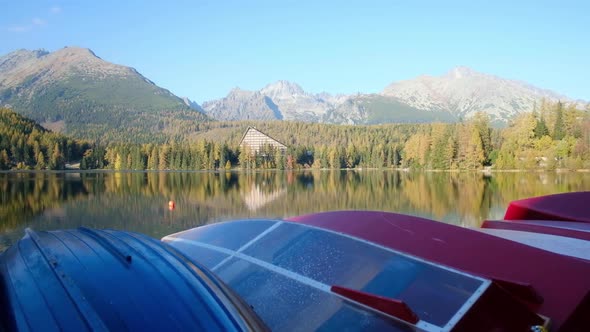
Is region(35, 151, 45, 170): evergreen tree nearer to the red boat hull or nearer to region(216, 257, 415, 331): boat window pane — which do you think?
the red boat hull

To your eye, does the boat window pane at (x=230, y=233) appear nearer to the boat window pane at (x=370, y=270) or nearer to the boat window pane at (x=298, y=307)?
the boat window pane at (x=370, y=270)

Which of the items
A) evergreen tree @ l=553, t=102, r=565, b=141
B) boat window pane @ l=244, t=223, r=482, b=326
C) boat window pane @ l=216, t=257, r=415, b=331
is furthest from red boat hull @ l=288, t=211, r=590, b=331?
evergreen tree @ l=553, t=102, r=565, b=141

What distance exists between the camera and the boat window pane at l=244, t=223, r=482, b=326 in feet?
10.9

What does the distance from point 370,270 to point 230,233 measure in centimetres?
143

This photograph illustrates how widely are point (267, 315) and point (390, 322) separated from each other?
0.81 m

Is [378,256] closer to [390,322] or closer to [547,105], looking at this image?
[390,322]

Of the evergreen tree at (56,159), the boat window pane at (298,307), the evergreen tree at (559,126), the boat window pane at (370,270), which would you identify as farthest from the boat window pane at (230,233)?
the evergreen tree at (56,159)

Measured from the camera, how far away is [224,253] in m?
3.99

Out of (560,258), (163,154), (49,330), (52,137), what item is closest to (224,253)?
(49,330)

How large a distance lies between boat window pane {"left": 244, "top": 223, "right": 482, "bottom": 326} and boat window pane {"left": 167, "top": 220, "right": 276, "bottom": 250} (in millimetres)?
191

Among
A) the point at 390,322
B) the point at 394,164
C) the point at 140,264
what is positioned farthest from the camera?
the point at 394,164

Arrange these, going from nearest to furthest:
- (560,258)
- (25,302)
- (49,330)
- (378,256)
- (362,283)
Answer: (49,330) → (25,302) → (362,283) → (378,256) → (560,258)

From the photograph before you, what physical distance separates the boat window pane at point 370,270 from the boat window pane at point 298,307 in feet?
0.52

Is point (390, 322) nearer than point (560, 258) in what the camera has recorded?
Yes
